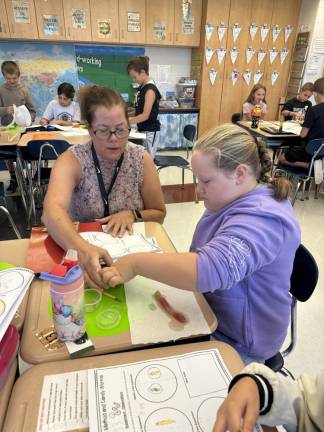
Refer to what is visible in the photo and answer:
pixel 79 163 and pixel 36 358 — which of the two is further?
pixel 79 163

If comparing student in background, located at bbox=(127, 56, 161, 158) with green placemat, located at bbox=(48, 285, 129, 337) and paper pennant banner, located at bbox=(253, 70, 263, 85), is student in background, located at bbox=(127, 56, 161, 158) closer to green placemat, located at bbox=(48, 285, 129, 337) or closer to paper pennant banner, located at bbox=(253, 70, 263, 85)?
paper pennant banner, located at bbox=(253, 70, 263, 85)

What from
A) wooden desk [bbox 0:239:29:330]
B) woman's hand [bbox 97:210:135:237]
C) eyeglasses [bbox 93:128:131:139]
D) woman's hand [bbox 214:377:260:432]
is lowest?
wooden desk [bbox 0:239:29:330]

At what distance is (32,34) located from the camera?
4.81 m

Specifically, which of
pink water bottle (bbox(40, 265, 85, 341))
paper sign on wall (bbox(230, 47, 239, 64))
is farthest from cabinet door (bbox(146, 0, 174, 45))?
pink water bottle (bbox(40, 265, 85, 341))

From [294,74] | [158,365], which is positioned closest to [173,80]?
[294,74]

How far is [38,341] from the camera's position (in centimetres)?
75

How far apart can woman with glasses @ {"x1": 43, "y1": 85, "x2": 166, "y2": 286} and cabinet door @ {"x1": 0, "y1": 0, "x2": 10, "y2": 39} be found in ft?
14.2

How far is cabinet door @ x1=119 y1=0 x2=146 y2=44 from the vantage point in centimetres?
501

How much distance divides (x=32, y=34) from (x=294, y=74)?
442 cm

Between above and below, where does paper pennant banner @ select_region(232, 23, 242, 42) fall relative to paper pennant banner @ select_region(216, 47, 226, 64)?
above

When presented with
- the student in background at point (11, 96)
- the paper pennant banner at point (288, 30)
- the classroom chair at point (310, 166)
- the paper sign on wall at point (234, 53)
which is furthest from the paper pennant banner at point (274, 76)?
the student in background at point (11, 96)

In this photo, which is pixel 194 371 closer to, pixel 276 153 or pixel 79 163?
pixel 79 163

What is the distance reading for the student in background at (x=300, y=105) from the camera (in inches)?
188

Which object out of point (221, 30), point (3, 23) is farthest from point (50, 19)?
point (221, 30)
